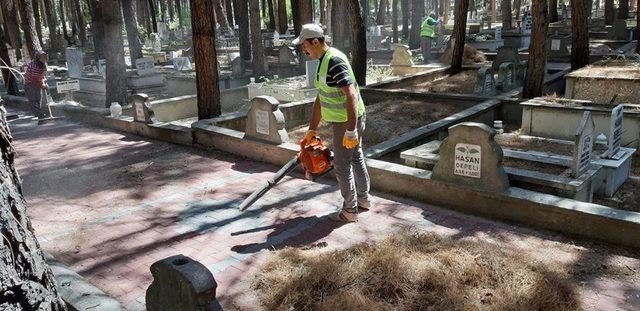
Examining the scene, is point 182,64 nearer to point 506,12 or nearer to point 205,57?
point 205,57

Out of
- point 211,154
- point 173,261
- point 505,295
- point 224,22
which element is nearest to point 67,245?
point 173,261

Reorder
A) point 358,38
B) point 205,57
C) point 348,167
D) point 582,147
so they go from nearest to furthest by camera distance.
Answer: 1. point 348,167
2. point 582,147
3. point 205,57
4. point 358,38

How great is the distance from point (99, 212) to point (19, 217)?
4623mm

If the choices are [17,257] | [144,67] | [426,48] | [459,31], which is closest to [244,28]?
[144,67]

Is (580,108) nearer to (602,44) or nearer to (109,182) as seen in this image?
(109,182)

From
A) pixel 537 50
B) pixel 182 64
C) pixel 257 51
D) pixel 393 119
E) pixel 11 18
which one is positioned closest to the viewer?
pixel 393 119

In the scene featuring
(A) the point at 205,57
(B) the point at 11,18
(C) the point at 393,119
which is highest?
(B) the point at 11,18

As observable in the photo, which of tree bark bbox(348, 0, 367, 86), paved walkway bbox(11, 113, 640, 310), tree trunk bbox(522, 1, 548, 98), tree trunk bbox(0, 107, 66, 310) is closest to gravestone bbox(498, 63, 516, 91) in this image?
tree trunk bbox(522, 1, 548, 98)

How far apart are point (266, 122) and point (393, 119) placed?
339 cm

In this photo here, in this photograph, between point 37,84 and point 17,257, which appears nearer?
point 17,257

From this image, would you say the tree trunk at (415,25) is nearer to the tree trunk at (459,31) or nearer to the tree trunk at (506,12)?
the tree trunk at (506,12)

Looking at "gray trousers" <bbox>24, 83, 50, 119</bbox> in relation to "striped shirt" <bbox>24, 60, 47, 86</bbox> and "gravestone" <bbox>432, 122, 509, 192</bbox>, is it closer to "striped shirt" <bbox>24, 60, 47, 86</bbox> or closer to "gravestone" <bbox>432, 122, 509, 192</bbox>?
"striped shirt" <bbox>24, 60, 47, 86</bbox>

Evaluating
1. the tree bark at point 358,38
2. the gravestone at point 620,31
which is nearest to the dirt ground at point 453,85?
the tree bark at point 358,38

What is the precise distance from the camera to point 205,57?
963 centimetres
